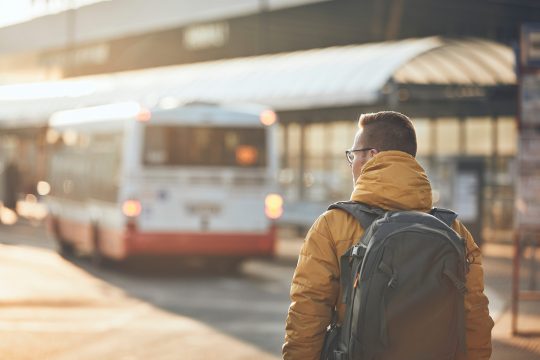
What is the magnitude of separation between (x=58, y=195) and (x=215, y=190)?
14.7 ft

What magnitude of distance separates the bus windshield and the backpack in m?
12.5

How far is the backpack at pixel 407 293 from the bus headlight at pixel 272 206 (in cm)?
1251

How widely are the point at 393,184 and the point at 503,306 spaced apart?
9473 millimetres

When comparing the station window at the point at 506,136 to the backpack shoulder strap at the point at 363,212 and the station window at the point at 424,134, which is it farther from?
the backpack shoulder strap at the point at 363,212

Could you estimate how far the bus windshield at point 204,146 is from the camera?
15.7 metres

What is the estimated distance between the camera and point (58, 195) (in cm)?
1936

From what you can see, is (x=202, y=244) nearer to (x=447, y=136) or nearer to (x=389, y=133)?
(x=447, y=136)

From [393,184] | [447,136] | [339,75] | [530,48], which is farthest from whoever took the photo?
[447,136]

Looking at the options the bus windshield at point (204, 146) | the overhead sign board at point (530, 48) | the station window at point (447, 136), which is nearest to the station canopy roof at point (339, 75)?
the bus windshield at point (204, 146)

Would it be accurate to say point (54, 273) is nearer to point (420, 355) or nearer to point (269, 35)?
point (420, 355)

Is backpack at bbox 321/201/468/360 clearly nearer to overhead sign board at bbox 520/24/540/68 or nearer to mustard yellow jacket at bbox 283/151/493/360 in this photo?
mustard yellow jacket at bbox 283/151/493/360

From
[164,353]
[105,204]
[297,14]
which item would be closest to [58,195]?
[105,204]

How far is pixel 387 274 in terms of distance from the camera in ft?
10.6

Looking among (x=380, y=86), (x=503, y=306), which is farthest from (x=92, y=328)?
(x=380, y=86)
